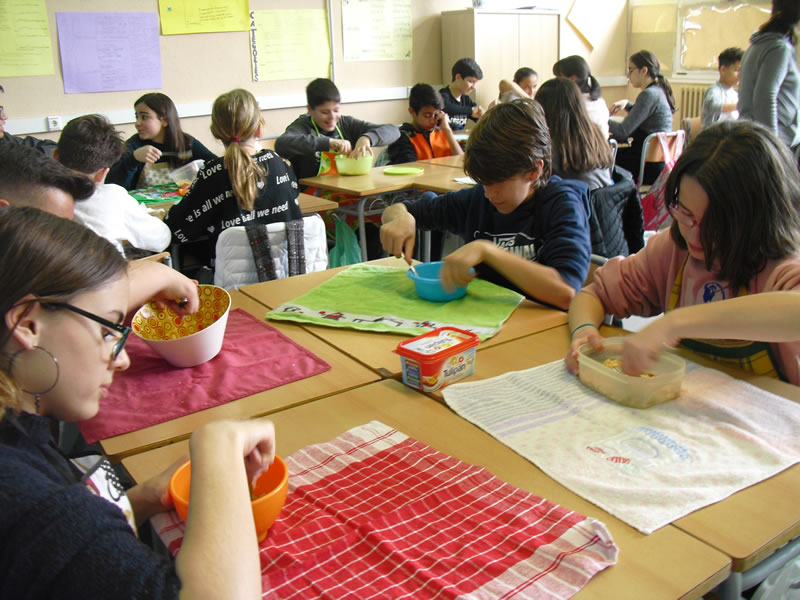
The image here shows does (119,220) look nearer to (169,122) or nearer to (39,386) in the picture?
(169,122)

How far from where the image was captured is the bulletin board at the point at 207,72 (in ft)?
14.9

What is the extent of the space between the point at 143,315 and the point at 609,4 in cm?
756

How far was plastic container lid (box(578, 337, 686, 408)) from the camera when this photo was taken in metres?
1.14

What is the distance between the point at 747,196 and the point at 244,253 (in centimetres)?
169

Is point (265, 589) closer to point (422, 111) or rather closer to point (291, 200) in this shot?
point (291, 200)

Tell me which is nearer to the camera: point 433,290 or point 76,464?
point 76,464

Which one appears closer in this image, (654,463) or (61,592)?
(61,592)

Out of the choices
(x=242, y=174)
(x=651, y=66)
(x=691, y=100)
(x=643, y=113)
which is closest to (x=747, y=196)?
Answer: (x=242, y=174)

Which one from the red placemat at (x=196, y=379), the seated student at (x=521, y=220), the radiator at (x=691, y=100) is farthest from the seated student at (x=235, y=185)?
the radiator at (x=691, y=100)

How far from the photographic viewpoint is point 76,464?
90cm

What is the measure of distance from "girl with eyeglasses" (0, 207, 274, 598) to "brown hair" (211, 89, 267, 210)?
1.84 m

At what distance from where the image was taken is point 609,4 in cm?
766

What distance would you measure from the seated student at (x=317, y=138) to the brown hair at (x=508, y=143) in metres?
2.27

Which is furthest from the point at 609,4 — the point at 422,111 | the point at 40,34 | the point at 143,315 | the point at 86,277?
the point at 86,277
